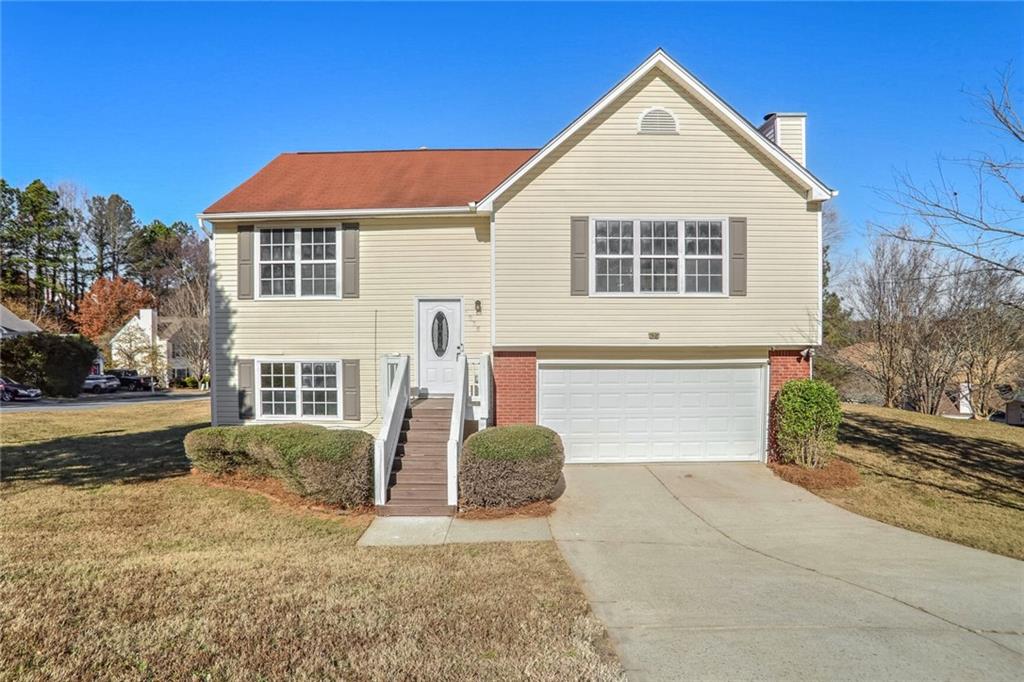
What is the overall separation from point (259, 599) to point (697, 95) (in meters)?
11.2

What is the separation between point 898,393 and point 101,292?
54.1 meters

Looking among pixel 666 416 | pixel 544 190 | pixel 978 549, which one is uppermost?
pixel 544 190

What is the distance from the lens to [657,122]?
11445 mm

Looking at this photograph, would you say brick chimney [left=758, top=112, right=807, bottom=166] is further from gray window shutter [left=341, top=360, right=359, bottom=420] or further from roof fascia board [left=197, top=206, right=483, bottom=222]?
gray window shutter [left=341, top=360, right=359, bottom=420]

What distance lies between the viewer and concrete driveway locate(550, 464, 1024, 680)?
428 cm

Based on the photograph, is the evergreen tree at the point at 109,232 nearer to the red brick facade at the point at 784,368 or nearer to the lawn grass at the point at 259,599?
the lawn grass at the point at 259,599

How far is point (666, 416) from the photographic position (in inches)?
469

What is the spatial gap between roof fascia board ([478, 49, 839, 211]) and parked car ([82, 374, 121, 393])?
119 ft

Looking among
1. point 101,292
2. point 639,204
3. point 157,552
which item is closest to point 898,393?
point 639,204

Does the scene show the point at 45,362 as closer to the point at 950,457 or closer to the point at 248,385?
the point at 248,385

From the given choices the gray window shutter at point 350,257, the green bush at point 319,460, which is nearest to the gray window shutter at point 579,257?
the gray window shutter at point 350,257

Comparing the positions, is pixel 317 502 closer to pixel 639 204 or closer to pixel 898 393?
pixel 639 204

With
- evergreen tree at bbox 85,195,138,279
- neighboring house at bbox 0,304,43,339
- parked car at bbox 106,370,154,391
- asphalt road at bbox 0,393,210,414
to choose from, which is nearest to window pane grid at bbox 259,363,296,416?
asphalt road at bbox 0,393,210,414

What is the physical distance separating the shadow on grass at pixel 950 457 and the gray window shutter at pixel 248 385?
12978mm
